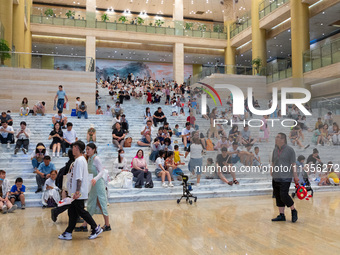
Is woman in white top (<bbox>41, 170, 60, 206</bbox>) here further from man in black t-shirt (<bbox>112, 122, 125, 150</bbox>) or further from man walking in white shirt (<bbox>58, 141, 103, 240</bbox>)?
man in black t-shirt (<bbox>112, 122, 125, 150</bbox>)

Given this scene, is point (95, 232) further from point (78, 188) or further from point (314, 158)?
point (314, 158)

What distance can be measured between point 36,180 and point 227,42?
26366 mm

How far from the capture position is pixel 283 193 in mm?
5586

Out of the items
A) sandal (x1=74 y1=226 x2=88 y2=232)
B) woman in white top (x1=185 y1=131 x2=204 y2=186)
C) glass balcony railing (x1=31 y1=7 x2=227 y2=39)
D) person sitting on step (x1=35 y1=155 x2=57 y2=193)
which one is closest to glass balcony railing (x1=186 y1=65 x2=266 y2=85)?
glass balcony railing (x1=31 y1=7 x2=227 y2=39)

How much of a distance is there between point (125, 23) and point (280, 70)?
14.5 meters

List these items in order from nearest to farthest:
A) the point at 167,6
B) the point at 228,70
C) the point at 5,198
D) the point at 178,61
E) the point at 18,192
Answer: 1. the point at 5,198
2. the point at 18,192
3. the point at 228,70
4. the point at 178,61
5. the point at 167,6

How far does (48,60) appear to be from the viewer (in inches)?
698

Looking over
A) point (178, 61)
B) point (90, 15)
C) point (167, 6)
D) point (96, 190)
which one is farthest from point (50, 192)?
point (167, 6)

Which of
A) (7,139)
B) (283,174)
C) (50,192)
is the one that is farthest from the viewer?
(7,139)

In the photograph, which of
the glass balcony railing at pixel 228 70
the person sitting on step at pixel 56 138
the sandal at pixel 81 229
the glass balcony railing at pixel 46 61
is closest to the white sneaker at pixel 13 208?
the sandal at pixel 81 229

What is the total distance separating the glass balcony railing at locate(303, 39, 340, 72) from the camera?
16500 mm

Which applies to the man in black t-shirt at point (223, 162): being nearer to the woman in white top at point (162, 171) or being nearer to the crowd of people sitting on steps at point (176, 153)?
the crowd of people sitting on steps at point (176, 153)

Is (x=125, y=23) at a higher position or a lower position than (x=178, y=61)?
higher

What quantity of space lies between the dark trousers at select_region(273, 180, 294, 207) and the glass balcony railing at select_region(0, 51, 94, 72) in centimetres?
1465
